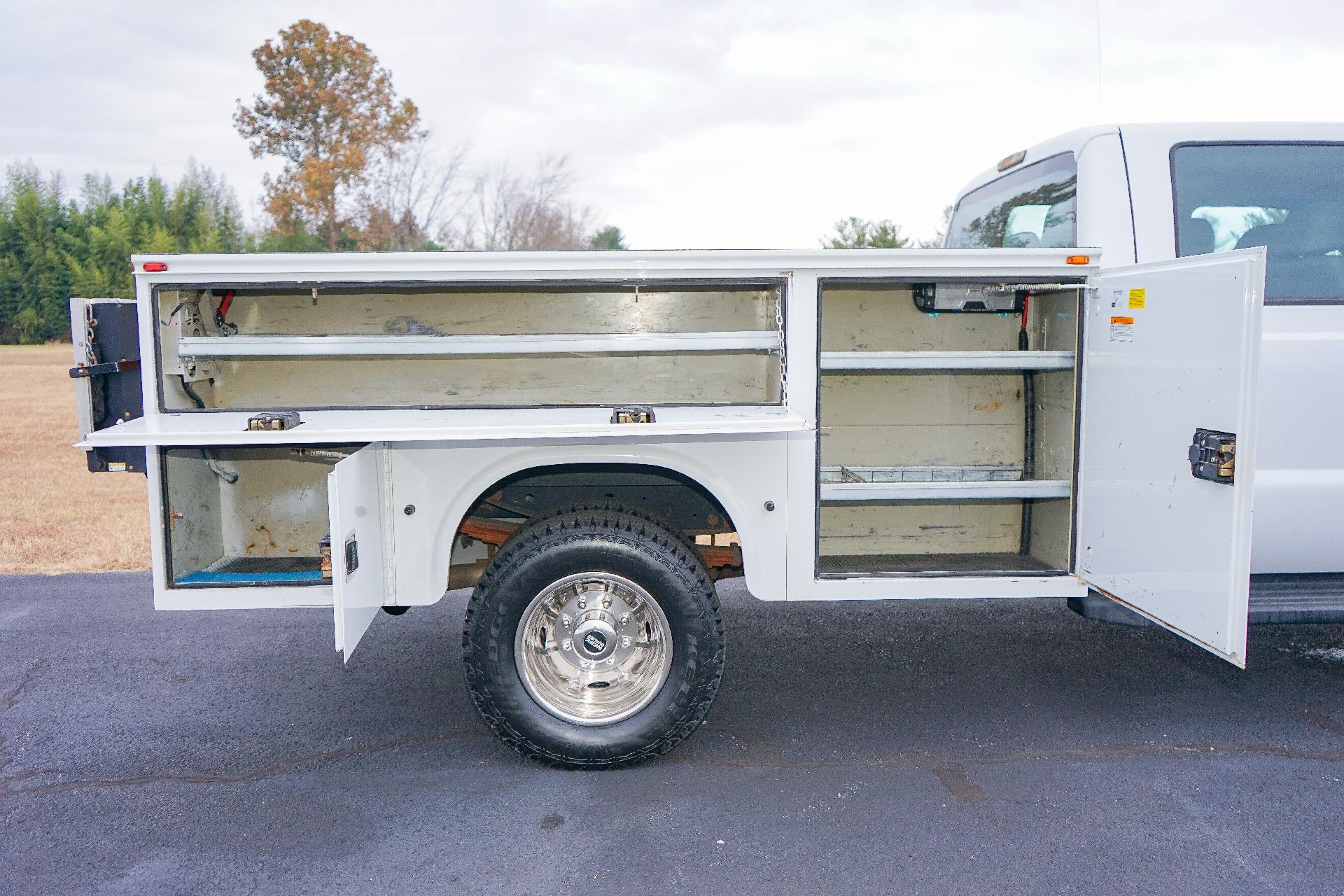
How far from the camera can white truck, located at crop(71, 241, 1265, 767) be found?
3453 millimetres

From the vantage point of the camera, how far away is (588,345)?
4.11 meters

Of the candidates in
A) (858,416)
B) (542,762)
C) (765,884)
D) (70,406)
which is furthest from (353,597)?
(70,406)

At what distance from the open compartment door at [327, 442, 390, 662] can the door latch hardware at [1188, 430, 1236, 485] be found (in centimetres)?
274

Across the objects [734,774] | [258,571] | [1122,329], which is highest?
[1122,329]

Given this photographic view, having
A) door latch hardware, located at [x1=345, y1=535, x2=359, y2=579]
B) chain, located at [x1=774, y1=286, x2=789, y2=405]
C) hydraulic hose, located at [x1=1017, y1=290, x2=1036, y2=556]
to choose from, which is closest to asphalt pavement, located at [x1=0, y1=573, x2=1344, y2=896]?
door latch hardware, located at [x1=345, y1=535, x2=359, y2=579]

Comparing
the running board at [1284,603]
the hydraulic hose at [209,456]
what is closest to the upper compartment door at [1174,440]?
the running board at [1284,603]

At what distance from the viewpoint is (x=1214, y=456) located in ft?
10.9

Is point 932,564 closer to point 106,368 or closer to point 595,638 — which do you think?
point 595,638

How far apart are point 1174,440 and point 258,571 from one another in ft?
11.1

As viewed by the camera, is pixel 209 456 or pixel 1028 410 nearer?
pixel 209 456

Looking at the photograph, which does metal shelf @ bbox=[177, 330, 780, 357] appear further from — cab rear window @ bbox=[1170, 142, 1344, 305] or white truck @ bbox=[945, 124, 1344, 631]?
cab rear window @ bbox=[1170, 142, 1344, 305]

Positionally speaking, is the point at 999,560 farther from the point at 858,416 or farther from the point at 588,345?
the point at 588,345

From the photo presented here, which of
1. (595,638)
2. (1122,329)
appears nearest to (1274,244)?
(1122,329)

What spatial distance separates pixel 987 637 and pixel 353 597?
3367mm
